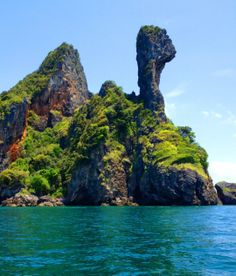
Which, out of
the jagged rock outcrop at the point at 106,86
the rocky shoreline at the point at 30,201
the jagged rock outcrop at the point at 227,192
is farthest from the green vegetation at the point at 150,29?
the rocky shoreline at the point at 30,201

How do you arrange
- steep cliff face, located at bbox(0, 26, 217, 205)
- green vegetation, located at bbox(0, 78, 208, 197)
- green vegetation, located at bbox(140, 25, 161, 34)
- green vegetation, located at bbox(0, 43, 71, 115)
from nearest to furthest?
steep cliff face, located at bbox(0, 26, 217, 205) → green vegetation, located at bbox(0, 78, 208, 197) → green vegetation, located at bbox(140, 25, 161, 34) → green vegetation, located at bbox(0, 43, 71, 115)

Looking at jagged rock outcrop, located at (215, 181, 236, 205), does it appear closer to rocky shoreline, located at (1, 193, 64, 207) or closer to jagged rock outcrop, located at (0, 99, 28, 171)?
rocky shoreline, located at (1, 193, 64, 207)

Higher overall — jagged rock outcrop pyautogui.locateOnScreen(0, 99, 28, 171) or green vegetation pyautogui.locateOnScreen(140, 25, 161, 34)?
green vegetation pyautogui.locateOnScreen(140, 25, 161, 34)

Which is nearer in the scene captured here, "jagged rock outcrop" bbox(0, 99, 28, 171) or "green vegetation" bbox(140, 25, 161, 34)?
"jagged rock outcrop" bbox(0, 99, 28, 171)

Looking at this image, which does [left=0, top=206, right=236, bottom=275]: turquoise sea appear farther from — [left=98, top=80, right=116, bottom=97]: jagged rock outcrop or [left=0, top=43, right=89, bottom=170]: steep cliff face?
[left=0, top=43, right=89, bottom=170]: steep cliff face

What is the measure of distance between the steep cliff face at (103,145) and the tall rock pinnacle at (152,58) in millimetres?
432

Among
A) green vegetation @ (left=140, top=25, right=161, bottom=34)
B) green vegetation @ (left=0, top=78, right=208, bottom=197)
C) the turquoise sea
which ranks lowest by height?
the turquoise sea

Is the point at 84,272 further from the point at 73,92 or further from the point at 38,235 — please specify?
the point at 73,92

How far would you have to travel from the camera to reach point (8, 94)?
579 ft

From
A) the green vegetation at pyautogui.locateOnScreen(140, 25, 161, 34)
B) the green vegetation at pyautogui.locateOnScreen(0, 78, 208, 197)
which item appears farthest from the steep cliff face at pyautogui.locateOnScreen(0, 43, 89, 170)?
the green vegetation at pyautogui.locateOnScreen(140, 25, 161, 34)

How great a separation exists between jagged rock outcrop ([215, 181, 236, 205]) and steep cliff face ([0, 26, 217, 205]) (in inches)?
549

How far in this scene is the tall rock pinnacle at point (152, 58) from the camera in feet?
525

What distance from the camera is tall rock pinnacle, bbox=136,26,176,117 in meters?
160

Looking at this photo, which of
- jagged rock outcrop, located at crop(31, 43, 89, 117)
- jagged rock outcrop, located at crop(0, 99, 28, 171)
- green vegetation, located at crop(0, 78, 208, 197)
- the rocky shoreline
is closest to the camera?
the rocky shoreline
